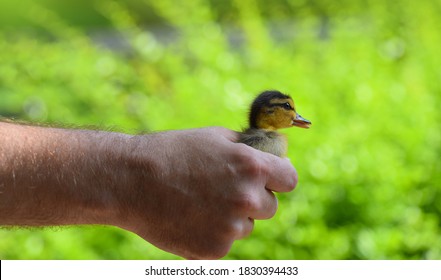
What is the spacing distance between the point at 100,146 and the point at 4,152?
0.55 ft

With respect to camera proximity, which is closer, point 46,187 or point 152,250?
point 46,187

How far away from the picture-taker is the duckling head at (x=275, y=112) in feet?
4.84

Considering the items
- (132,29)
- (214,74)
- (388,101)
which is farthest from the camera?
(132,29)

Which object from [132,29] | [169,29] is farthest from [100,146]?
[169,29]

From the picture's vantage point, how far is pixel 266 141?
1.50m

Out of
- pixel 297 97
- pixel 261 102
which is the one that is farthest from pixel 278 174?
pixel 297 97

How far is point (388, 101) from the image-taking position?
10.6ft

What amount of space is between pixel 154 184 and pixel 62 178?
16 centimetres

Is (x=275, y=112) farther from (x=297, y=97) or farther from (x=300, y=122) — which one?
(x=297, y=97)

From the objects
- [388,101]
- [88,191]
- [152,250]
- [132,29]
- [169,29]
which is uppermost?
[169,29]

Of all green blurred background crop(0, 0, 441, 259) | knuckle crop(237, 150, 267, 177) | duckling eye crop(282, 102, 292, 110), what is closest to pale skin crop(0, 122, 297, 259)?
knuckle crop(237, 150, 267, 177)

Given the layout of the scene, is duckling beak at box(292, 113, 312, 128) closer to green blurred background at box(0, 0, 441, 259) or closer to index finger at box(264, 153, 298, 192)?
index finger at box(264, 153, 298, 192)

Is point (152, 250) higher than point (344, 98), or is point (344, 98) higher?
point (344, 98)

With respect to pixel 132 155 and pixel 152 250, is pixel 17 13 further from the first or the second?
pixel 132 155
